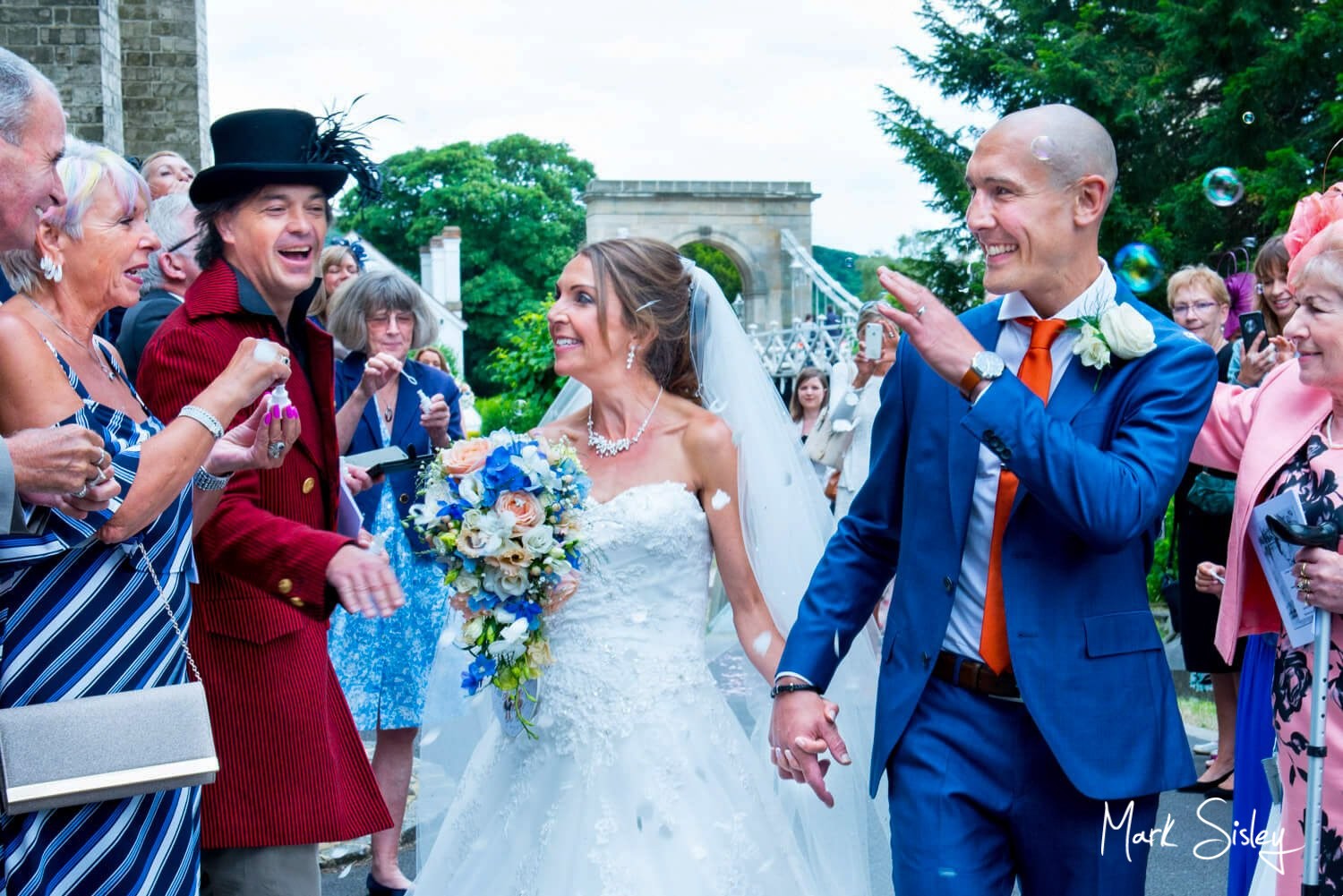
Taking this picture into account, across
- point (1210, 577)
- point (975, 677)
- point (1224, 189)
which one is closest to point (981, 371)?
point (975, 677)

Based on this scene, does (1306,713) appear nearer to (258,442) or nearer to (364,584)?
(364,584)

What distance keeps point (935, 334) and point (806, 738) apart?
1.00 meters

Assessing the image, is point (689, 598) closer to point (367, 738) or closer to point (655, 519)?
point (655, 519)

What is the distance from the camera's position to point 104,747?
2656 millimetres

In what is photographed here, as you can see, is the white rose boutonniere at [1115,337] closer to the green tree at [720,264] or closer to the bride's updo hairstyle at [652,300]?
the bride's updo hairstyle at [652,300]

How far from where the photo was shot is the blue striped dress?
269 centimetres

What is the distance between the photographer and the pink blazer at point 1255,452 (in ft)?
10.7

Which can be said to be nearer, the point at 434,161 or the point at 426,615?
the point at 426,615

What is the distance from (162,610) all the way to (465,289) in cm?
7152

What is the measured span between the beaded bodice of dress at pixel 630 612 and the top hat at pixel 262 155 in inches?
48.0

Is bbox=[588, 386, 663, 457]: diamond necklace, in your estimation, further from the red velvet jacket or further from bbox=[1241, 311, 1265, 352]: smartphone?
bbox=[1241, 311, 1265, 352]: smartphone

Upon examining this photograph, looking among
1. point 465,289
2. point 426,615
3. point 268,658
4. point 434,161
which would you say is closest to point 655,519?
point 268,658

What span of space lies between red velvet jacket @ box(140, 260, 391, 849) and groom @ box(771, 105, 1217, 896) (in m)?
1.43

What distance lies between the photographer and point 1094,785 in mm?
2740
